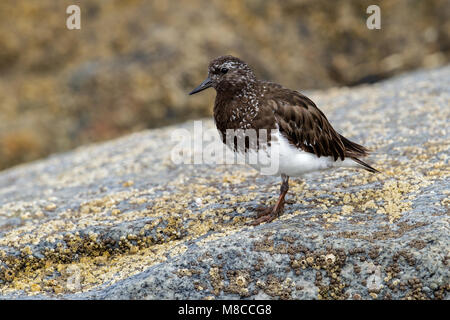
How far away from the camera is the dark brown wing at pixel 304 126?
5.58 meters

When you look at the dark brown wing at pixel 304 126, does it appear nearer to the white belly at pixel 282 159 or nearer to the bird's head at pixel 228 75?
the white belly at pixel 282 159

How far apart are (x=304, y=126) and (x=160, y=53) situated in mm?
6192

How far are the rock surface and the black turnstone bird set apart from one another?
35 cm

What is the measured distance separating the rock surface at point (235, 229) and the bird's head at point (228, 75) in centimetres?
123

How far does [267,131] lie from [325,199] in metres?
0.97

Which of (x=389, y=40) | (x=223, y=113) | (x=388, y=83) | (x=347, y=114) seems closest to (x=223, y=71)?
(x=223, y=113)

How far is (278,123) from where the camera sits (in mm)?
5539

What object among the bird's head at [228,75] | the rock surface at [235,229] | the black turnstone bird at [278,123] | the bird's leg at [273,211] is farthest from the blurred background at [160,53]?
the bird's leg at [273,211]

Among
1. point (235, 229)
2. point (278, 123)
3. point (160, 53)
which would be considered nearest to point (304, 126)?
point (278, 123)

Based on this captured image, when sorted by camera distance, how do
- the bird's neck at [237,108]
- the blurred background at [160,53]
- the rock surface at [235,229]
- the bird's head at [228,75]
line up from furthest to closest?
the blurred background at [160,53] → the bird's head at [228,75] → the bird's neck at [237,108] → the rock surface at [235,229]

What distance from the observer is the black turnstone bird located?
18.0ft

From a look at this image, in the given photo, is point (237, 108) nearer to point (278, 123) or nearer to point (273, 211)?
point (278, 123)

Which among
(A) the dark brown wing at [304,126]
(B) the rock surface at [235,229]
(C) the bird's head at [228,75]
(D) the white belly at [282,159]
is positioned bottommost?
(B) the rock surface at [235,229]
